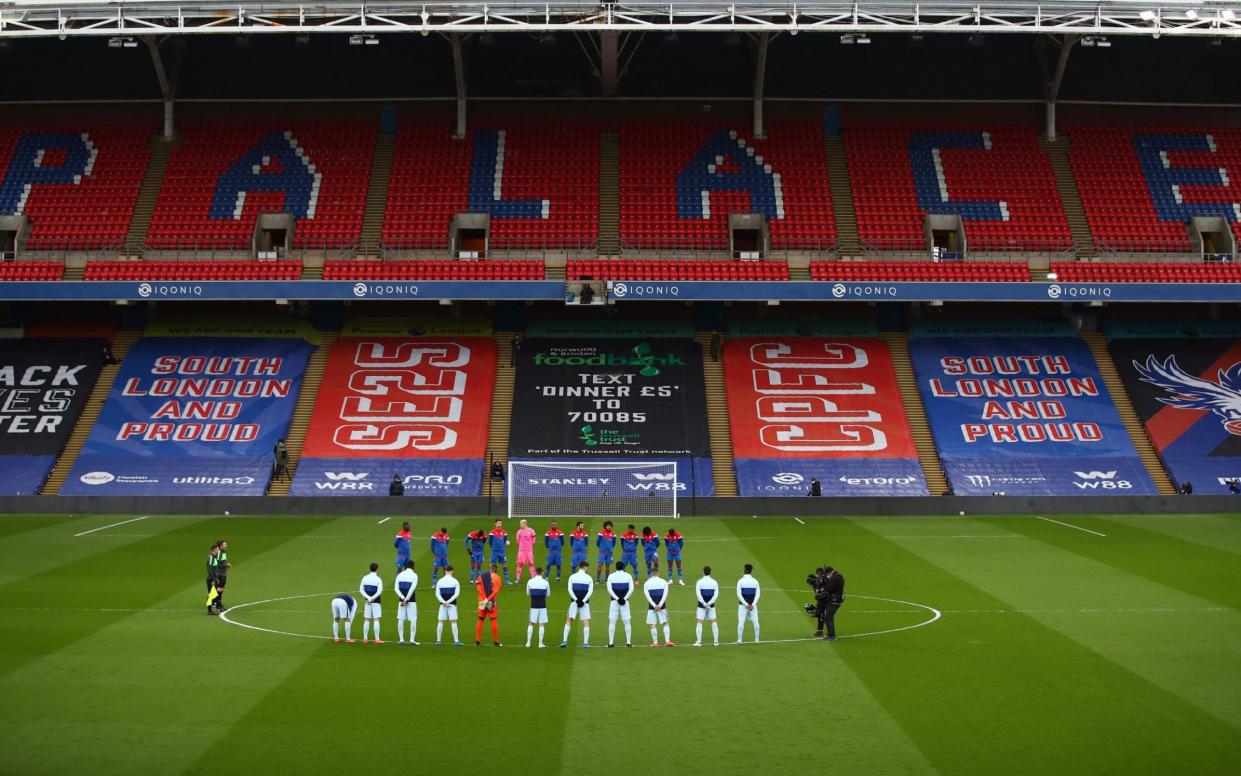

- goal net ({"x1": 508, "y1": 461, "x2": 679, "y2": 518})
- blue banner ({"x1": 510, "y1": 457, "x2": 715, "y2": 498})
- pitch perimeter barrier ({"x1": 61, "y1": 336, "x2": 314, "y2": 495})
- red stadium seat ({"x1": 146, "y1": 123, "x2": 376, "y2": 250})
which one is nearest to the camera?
goal net ({"x1": 508, "y1": 461, "x2": 679, "y2": 518})

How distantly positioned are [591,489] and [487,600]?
61.6 feet

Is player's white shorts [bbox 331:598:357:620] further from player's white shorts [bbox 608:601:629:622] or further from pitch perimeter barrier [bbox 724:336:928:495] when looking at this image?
pitch perimeter barrier [bbox 724:336:928:495]

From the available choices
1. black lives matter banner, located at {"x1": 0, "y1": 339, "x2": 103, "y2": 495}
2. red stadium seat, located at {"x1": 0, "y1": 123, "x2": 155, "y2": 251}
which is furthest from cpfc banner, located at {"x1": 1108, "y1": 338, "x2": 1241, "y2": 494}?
red stadium seat, located at {"x1": 0, "y1": 123, "x2": 155, "y2": 251}

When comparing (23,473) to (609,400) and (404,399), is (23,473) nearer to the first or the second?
(404,399)

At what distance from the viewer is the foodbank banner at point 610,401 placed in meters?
38.8

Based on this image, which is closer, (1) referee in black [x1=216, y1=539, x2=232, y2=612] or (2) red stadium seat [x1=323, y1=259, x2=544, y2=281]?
(1) referee in black [x1=216, y1=539, x2=232, y2=612]

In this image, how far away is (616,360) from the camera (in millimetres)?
42406

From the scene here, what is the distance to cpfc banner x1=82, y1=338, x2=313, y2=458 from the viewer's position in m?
38.6

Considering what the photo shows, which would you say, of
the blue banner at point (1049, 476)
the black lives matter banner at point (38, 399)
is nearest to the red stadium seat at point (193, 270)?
the black lives matter banner at point (38, 399)

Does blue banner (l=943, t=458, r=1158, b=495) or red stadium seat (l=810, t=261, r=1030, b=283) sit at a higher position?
red stadium seat (l=810, t=261, r=1030, b=283)

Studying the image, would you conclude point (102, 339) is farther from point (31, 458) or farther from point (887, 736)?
point (887, 736)

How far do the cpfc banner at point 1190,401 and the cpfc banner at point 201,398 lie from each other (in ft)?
101

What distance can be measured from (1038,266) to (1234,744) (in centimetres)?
3282

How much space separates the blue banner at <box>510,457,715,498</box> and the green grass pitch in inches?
427
